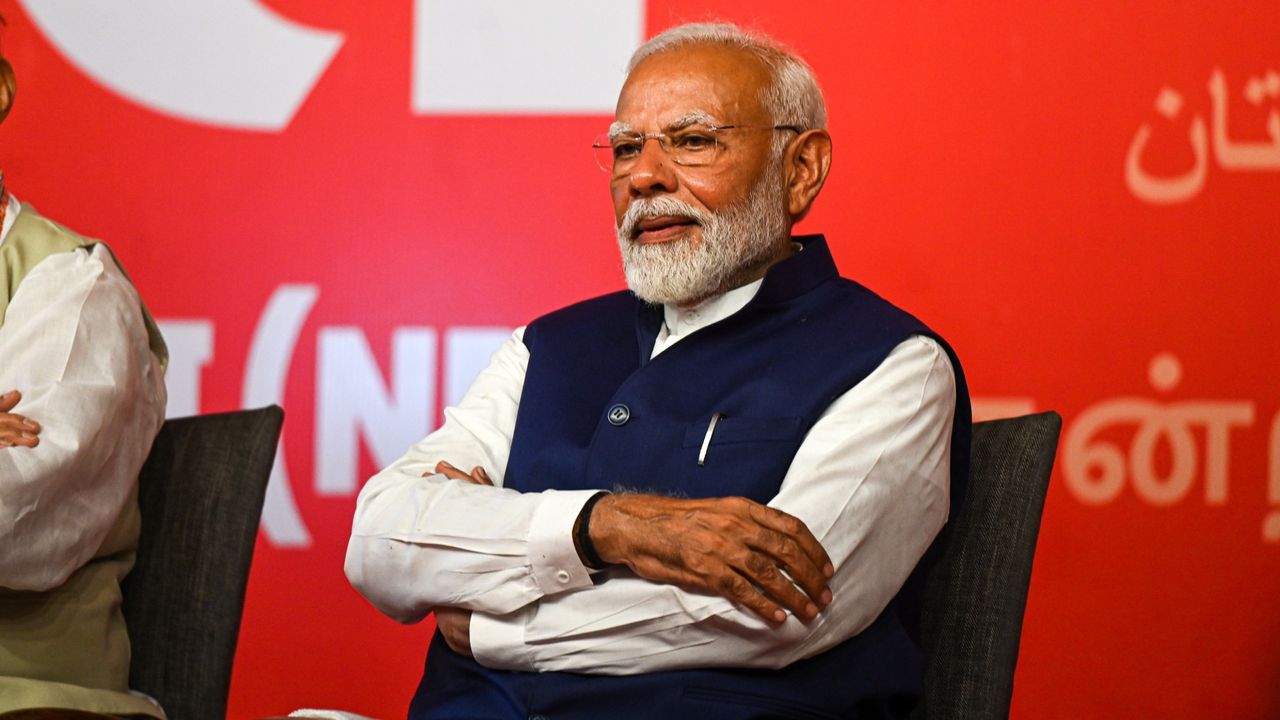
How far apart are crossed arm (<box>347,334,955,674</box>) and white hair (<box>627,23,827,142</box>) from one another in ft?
1.62

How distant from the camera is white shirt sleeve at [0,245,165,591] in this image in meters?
2.10

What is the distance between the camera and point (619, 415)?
2111 mm

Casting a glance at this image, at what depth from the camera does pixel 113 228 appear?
3.47 metres

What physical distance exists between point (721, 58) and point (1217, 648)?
1.82 m

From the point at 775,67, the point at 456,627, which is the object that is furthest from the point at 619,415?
the point at 775,67

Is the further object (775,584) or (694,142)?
(694,142)

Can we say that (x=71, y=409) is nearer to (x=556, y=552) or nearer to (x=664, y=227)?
(x=556, y=552)

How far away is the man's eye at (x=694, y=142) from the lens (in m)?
2.28

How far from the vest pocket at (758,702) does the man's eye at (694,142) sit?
0.88m

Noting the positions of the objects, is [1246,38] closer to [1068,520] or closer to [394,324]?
[1068,520]

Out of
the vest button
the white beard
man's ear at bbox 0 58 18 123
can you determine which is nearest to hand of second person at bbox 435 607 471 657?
the vest button

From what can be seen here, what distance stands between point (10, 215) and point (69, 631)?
724mm

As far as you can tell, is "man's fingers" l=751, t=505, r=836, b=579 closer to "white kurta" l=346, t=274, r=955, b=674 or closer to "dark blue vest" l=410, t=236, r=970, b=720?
"white kurta" l=346, t=274, r=955, b=674

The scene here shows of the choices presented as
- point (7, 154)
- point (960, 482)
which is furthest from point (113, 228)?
point (960, 482)
